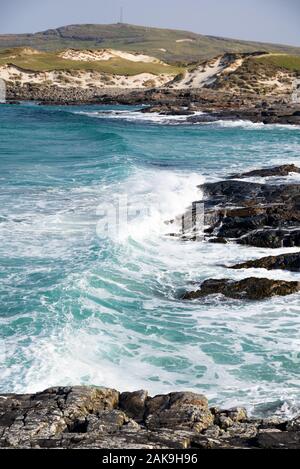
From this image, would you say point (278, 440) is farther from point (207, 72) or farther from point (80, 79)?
point (80, 79)

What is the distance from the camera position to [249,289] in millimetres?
12375

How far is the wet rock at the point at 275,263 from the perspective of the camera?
545 inches

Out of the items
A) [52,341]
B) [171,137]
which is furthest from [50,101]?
[52,341]

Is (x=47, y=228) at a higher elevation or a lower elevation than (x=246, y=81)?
lower

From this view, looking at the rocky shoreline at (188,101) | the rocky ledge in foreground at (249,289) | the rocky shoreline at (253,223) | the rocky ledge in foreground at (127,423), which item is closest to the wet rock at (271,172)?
the rocky shoreline at (253,223)

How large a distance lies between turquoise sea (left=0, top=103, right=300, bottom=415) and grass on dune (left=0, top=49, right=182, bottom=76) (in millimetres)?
69425

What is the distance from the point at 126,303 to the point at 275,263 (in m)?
3.69

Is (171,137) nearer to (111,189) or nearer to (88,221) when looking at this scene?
(111,189)

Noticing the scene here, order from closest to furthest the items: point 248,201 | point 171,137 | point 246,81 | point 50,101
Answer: point 248,201, point 171,137, point 50,101, point 246,81

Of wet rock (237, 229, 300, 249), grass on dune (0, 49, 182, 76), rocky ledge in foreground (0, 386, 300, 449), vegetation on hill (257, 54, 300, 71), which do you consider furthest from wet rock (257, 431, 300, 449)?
grass on dune (0, 49, 182, 76)

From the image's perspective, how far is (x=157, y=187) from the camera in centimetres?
2162

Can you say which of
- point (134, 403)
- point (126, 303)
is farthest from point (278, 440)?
point (126, 303)
